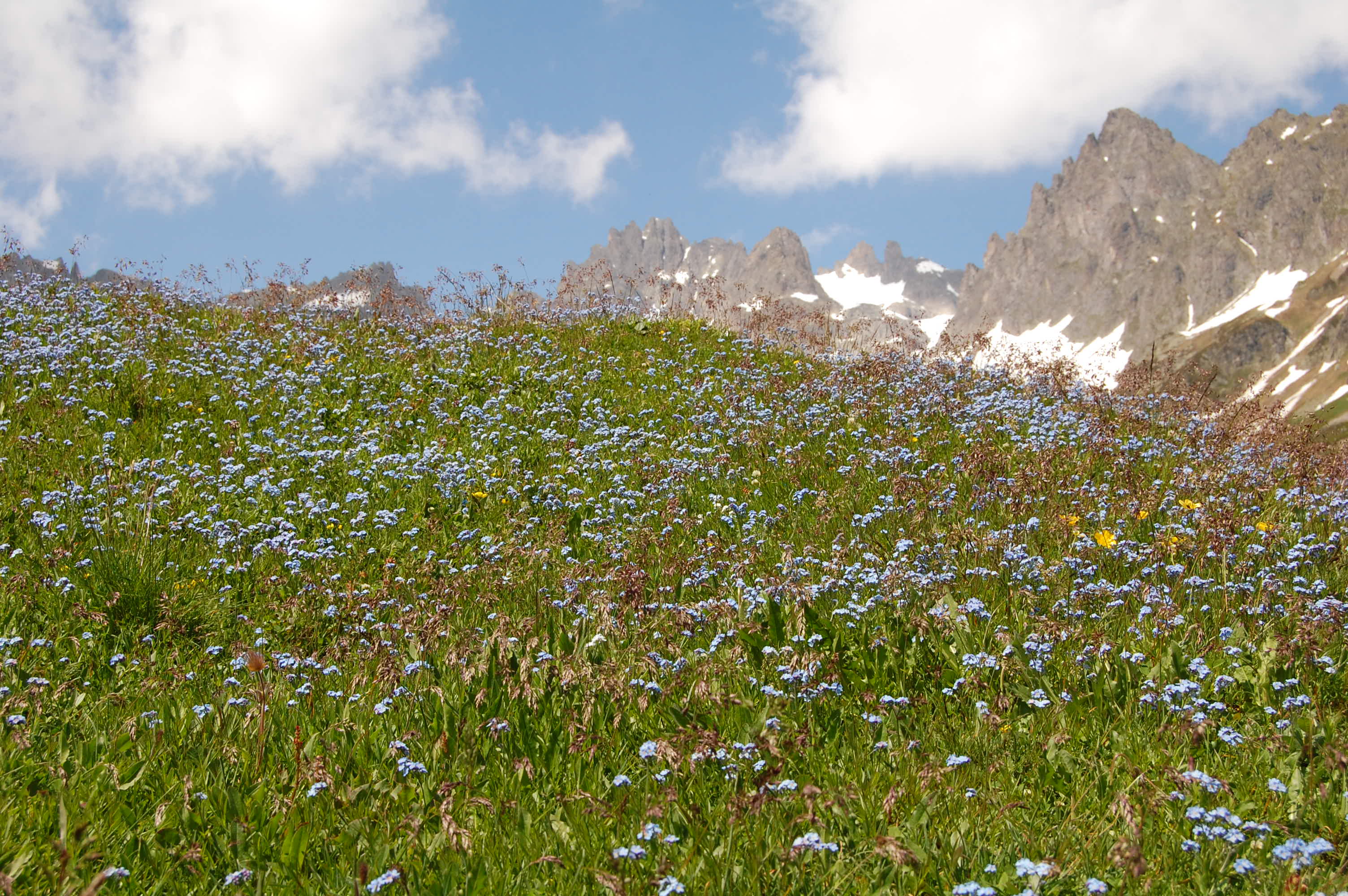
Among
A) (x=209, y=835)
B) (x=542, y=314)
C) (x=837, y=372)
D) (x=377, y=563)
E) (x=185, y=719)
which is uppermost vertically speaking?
(x=542, y=314)

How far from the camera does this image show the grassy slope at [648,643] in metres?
3.29

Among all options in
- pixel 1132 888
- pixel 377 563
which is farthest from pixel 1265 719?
pixel 377 563

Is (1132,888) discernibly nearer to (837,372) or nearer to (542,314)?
(837,372)

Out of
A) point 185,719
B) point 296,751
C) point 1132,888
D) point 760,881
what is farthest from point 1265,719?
point 185,719

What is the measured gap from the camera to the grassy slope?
10.8 ft

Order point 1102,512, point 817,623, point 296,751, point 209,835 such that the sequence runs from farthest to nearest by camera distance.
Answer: point 1102,512 < point 817,623 < point 296,751 < point 209,835

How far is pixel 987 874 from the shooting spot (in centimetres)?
315

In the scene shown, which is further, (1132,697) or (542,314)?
(542,314)

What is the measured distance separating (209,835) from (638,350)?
36.5ft

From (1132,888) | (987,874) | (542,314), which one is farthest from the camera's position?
(542,314)

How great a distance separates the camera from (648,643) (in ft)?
17.2

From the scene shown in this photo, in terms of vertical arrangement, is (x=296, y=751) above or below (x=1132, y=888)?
above

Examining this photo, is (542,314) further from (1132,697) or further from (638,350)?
(1132,697)

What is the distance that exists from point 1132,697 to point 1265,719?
0.60m
